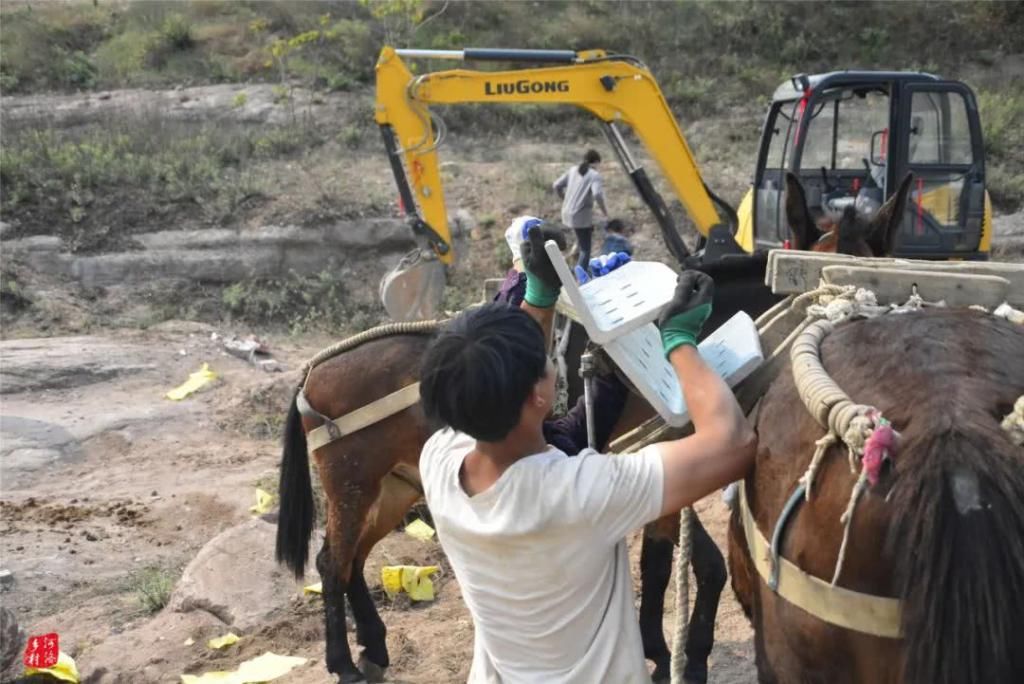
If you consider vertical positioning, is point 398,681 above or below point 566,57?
below

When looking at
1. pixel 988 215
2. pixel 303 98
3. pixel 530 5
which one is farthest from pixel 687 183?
pixel 530 5

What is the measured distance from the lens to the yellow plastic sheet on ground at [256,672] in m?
4.27

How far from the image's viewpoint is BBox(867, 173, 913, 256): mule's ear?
333 centimetres

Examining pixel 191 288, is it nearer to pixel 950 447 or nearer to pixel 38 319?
pixel 38 319

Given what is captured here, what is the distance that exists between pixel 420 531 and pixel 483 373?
13.5 feet

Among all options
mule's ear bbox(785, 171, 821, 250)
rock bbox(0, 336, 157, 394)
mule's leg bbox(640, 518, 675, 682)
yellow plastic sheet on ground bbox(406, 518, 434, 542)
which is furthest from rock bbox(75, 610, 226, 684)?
rock bbox(0, 336, 157, 394)

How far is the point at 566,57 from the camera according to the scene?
8430 mm

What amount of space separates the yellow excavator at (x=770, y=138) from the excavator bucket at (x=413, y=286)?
14 mm

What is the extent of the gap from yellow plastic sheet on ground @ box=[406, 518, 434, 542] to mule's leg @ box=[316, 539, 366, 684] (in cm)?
159

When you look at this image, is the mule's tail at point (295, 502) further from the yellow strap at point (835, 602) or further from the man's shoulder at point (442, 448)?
the yellow strap at point (835, 602)

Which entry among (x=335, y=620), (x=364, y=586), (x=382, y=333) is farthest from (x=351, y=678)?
(x=382, y=333)

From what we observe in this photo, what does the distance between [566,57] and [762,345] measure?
656cm

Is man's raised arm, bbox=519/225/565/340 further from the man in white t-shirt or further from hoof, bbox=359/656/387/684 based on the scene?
hoof, bbox=359/656/387/684

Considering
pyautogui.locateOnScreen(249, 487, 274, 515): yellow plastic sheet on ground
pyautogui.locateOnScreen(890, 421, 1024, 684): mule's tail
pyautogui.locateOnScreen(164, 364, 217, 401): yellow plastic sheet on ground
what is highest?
pyautogui.locateOnScreen(890, 421, 1024, 684): mule's tail
